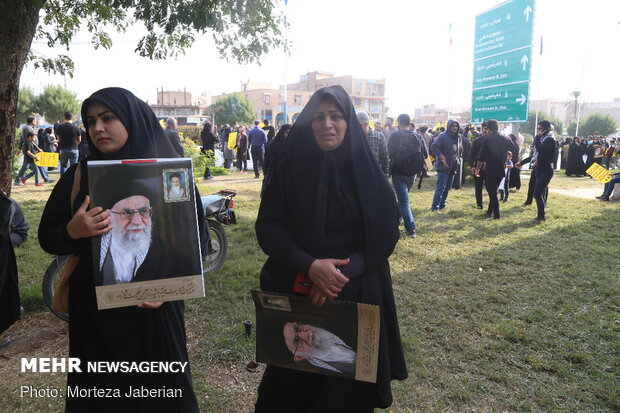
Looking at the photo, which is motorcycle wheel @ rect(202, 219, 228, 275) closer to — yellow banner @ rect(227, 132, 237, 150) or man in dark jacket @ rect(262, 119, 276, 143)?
man in dark jacket @ rect(262, 119, 276, 143)

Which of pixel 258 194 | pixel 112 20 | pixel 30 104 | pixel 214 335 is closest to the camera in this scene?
pixel 214 335

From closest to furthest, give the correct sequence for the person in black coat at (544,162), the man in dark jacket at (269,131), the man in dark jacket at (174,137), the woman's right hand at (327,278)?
1. the woman's right hand at (327,278)
2. the man in dark jacket at (174,137)
3. the person in black coat at (544,162)
4. the man in dark jacket at (269,131)

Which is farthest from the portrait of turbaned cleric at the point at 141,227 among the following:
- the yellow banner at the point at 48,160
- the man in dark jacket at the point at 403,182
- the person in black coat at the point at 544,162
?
the yellow banner at the point at 48,160

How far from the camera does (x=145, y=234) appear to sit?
1666mm

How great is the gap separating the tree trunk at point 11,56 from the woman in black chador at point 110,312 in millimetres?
1518

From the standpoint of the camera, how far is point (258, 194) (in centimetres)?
1097

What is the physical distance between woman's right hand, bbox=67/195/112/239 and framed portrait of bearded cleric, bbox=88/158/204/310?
2cm

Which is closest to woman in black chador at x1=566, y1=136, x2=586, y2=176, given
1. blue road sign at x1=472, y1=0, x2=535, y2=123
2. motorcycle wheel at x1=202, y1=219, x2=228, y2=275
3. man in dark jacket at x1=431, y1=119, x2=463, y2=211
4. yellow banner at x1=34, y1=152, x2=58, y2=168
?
blue road sign at x1=472, y1=0, x2=535, y2=123

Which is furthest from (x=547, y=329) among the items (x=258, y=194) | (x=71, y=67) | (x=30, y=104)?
(x=30, y=104)

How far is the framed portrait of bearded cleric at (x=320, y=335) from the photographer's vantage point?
176cm

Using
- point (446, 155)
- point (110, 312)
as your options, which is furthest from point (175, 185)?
point (446, 155)

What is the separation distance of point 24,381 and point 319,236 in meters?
2.65

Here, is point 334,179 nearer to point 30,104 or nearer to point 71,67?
point 71,67

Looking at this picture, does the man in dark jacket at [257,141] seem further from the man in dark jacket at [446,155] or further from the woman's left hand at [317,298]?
the woman's left hand at [317,298]
